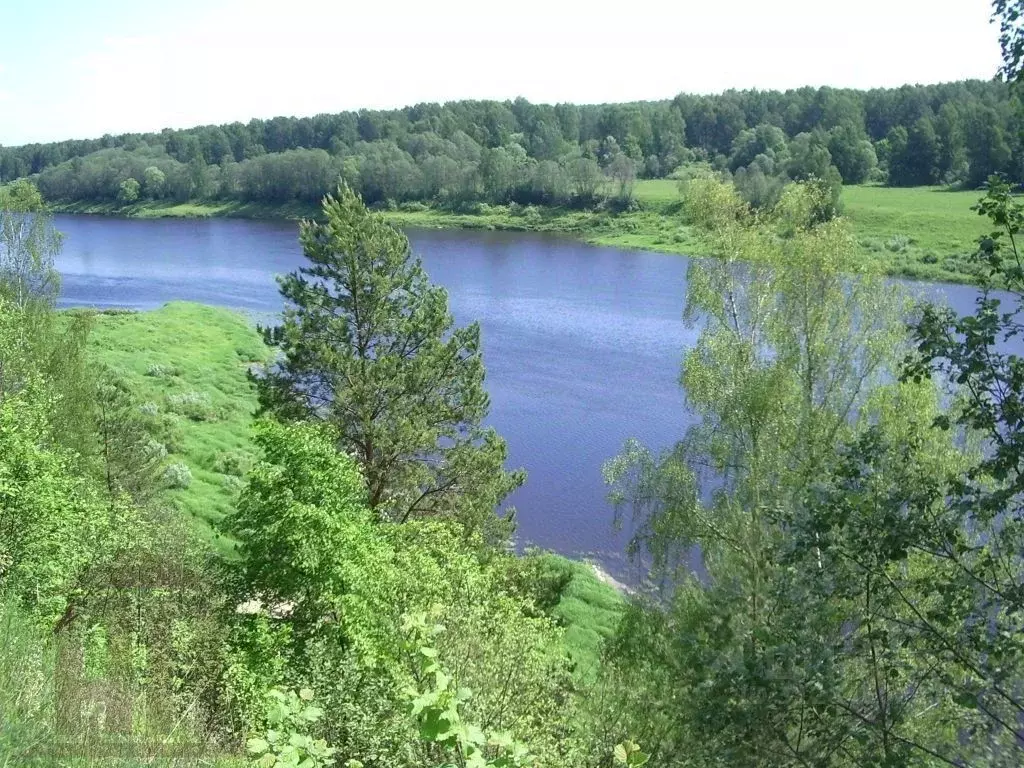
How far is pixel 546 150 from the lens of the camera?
128 metres

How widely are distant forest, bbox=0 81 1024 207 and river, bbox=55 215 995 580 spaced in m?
16.6

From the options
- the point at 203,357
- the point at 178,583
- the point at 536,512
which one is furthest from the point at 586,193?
the point at 178,583

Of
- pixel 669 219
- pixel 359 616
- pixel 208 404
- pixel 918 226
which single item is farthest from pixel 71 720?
pixel 669 219

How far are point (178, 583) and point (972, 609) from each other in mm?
12779

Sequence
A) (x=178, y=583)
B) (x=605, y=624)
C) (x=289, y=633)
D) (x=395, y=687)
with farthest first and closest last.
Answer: (x=605, y=624), (x=178, y=583), (x=289, y=633), (x=395, y=687)

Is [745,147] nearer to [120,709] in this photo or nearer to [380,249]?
[380,249]

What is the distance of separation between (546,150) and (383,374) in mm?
114105

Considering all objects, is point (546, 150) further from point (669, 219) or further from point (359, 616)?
point (359, 616)

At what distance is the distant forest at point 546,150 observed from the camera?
9175 cm

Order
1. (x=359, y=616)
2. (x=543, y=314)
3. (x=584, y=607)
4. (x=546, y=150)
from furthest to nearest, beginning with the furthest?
(x=546, y=150)
(x=543, y=314)
(x=584, y=607)
(x=359, y=616)

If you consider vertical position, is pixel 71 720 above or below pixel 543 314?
above

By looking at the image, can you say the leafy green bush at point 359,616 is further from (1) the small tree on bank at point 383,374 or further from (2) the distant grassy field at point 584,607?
(2) the distant grassy field at point 584,607

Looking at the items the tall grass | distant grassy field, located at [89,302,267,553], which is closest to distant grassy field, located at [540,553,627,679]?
distant grassy field, located at [89,302,267,553]

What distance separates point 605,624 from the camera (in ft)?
73.8
